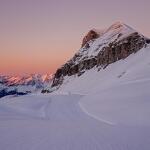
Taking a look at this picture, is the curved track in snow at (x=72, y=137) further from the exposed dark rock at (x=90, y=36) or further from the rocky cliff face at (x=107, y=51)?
the exposed dark rock at (x=90, y=36)

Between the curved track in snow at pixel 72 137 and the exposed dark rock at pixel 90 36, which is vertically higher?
the exposed dark rock at pixel 90 36

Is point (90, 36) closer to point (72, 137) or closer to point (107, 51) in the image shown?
point (107, 51)

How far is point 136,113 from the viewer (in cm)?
1753

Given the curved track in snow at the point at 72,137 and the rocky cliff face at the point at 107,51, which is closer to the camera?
the curved track in snow at the point at 72,137

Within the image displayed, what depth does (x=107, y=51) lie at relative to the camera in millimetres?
106500

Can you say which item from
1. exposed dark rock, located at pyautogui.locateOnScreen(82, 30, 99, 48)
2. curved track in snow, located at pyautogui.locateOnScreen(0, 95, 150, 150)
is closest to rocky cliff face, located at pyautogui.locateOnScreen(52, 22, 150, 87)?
exposed dark rock, located at pyautogui.locateOnScreen(82, 30, 99, 48)

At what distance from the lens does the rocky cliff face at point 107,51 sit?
91481mm

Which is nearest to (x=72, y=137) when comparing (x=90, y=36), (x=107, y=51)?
(x=107, y=51)

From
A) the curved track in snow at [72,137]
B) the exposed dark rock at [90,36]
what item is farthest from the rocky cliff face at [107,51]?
the curved track in snow at [72,137]

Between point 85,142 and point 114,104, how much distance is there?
392 inches

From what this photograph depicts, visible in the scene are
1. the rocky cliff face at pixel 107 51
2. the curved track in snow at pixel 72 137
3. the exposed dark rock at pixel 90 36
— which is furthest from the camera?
the exposed dark rock at pixel 90 36

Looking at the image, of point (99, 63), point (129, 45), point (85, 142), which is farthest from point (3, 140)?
point (99, 63)

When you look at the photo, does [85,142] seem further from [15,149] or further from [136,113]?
[136,113]

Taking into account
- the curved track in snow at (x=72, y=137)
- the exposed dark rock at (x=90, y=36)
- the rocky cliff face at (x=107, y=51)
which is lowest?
the curved track in snow at (x=72, y=137)
